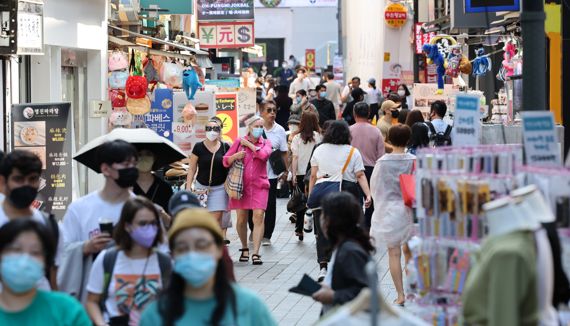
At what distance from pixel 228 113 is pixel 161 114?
3.09 m

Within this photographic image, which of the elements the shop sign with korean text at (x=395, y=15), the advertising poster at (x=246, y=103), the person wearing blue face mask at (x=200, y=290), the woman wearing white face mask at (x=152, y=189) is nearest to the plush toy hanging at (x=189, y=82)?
the advertising poster at (x=246, y=103)

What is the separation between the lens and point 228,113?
22.3 meters

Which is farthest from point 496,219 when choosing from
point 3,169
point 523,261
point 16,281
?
point 3,169

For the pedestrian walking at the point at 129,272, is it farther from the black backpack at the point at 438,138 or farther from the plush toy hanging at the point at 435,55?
the plush toy hanging at the point at 435,55

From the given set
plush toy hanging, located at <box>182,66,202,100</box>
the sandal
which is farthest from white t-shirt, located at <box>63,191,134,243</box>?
plush toy hanging, located at <box>182,66,202,100</box>

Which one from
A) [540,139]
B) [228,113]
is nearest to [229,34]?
[228,113]

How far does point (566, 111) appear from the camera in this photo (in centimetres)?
1555

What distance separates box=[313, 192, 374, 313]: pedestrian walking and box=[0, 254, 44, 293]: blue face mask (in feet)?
6.56

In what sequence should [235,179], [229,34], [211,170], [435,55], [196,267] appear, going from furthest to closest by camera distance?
[229,34]
[435,55]
[235,179]
[211,170]
[196,267]

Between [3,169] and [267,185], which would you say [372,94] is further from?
[3,169]

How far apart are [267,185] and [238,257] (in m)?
1.15

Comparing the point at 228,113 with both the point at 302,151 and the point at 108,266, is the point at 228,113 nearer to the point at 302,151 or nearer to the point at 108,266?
the point at 302,151

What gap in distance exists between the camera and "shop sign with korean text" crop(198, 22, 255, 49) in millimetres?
34562

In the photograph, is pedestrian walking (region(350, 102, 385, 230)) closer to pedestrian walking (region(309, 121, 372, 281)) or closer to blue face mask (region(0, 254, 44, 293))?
pedestrian walking (region(309, 121, 372, 281))
